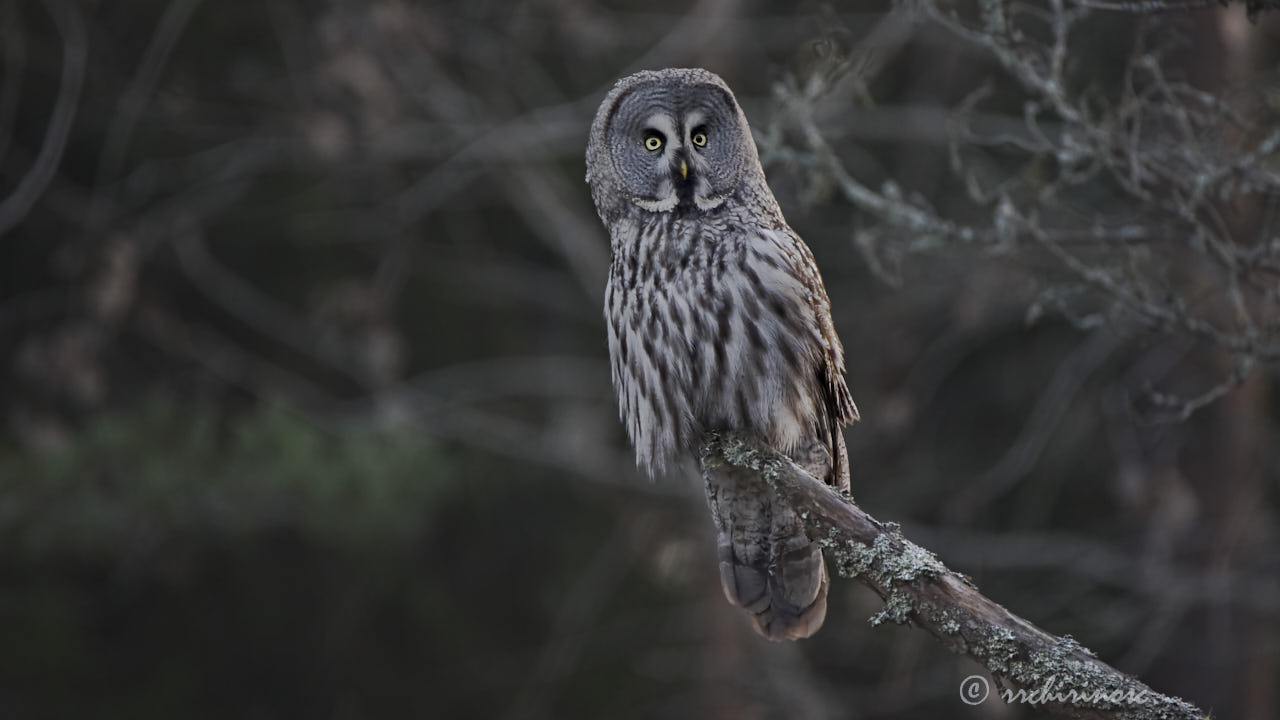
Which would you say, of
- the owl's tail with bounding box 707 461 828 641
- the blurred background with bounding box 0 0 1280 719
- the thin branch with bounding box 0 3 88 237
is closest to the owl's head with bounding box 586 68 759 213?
the owl's tail with bounding box 707 461 828 641

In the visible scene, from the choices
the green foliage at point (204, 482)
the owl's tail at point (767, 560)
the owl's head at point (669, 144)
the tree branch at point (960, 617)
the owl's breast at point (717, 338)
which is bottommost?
the tree branch at point (960, 617)

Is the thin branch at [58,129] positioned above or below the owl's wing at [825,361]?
above

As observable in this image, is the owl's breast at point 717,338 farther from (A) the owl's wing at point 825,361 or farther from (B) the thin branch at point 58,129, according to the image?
(B) the thin branch at point 58,129

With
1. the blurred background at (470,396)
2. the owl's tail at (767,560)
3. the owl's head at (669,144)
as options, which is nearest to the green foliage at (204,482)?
the blurred background at (470,396)

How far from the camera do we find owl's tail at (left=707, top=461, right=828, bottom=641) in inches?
143

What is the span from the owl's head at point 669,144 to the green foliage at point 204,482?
366 centimetres

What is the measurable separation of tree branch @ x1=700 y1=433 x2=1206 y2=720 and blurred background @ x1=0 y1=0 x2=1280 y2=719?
7.78 feet

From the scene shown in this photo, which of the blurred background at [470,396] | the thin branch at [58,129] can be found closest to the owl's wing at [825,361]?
the blurred background at [470,396]

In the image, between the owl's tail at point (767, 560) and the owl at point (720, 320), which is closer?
the owl at point (720, 320)

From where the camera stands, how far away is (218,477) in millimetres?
6961

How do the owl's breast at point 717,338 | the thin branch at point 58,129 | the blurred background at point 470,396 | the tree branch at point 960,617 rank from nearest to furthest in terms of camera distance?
the tree branch at point 960,617
the owl's breast at point 717,338
the thin branch at point 58,129
the blurred background at point 470,396

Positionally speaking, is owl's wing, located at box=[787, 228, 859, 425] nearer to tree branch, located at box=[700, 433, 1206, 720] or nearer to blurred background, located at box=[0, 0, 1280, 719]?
tree branch, located at box=[700, 433, 1206, 720]

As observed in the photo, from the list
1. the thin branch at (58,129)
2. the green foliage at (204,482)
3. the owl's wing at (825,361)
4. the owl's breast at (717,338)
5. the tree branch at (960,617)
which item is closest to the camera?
the tree branch at (960,617)

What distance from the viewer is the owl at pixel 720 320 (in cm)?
351
